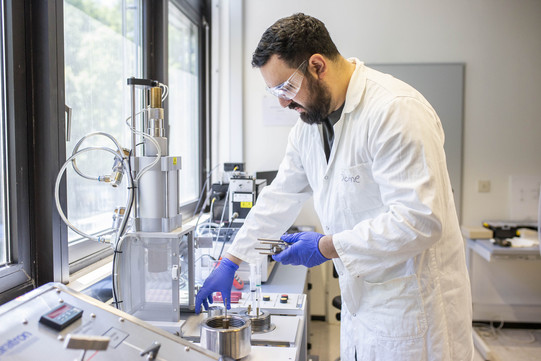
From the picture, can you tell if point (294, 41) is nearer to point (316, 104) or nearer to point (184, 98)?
point (316, 104)

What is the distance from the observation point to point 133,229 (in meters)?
1.34

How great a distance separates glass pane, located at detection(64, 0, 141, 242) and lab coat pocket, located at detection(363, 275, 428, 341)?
116 centimetres

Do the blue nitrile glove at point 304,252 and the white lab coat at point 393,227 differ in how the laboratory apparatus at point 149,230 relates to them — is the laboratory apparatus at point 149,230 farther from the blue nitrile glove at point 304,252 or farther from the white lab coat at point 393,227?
the white lab coat at point 393,227

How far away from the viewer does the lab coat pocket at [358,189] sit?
128cm

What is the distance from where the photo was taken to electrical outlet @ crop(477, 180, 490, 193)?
3.46m

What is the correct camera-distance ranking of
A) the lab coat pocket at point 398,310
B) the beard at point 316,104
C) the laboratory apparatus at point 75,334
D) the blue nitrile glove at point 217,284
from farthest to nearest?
the blue nitrile glove at point 217,284 < the beard at point 316,104 < the lab coat pocket at point 398,310 < the laboratory apparatus at point 75,334

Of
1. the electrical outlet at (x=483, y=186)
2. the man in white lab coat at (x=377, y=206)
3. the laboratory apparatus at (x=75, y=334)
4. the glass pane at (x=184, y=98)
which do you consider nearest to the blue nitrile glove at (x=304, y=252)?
the man in white lab coat at (x=377, y=206)

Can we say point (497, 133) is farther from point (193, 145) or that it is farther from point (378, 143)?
point (378, 143)

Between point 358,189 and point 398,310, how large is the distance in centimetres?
34

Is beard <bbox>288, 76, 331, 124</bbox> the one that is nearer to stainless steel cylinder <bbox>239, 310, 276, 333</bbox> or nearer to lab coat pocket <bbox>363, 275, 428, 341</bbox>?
lab coat pocket <bbox>363, 275, 428, 341</bbox>

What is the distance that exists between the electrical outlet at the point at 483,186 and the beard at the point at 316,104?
8.21ft

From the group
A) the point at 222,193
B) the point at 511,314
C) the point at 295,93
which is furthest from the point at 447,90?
the point at 295,93

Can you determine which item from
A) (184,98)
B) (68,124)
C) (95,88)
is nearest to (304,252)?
(68,124)

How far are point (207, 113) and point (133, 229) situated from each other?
87.4 inches
